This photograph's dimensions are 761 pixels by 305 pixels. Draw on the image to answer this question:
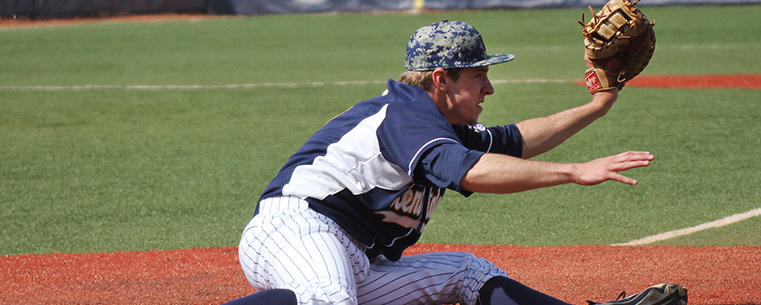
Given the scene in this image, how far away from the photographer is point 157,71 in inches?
485

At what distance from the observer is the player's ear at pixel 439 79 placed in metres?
2.56

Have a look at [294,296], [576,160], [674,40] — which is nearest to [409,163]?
[294,296]

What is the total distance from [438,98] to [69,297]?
191cm

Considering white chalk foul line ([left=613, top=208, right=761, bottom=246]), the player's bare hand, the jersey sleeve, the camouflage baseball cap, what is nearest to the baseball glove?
the jersey sleeve

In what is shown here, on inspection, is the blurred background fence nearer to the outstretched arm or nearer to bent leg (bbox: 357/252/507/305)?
bent leg (bbox: 357/252/507/305)

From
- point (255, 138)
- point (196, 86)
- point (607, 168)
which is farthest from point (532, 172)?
point (196, 86)

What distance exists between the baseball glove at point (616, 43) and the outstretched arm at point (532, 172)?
38.8 inches

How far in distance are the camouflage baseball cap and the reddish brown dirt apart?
1267 mm

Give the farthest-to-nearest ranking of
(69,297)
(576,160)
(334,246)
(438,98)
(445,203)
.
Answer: (576,160) → (445,203) → (69,297) → (438,98) → (334,246)

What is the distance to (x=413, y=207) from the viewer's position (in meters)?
2.64

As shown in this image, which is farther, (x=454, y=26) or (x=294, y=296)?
(x=454, y=26)

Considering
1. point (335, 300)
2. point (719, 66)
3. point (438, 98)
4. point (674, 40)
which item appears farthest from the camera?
point (674, 40)

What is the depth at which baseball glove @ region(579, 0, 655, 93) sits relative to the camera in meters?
3.06

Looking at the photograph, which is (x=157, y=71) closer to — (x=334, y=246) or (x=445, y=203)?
(x=445, y=203)
